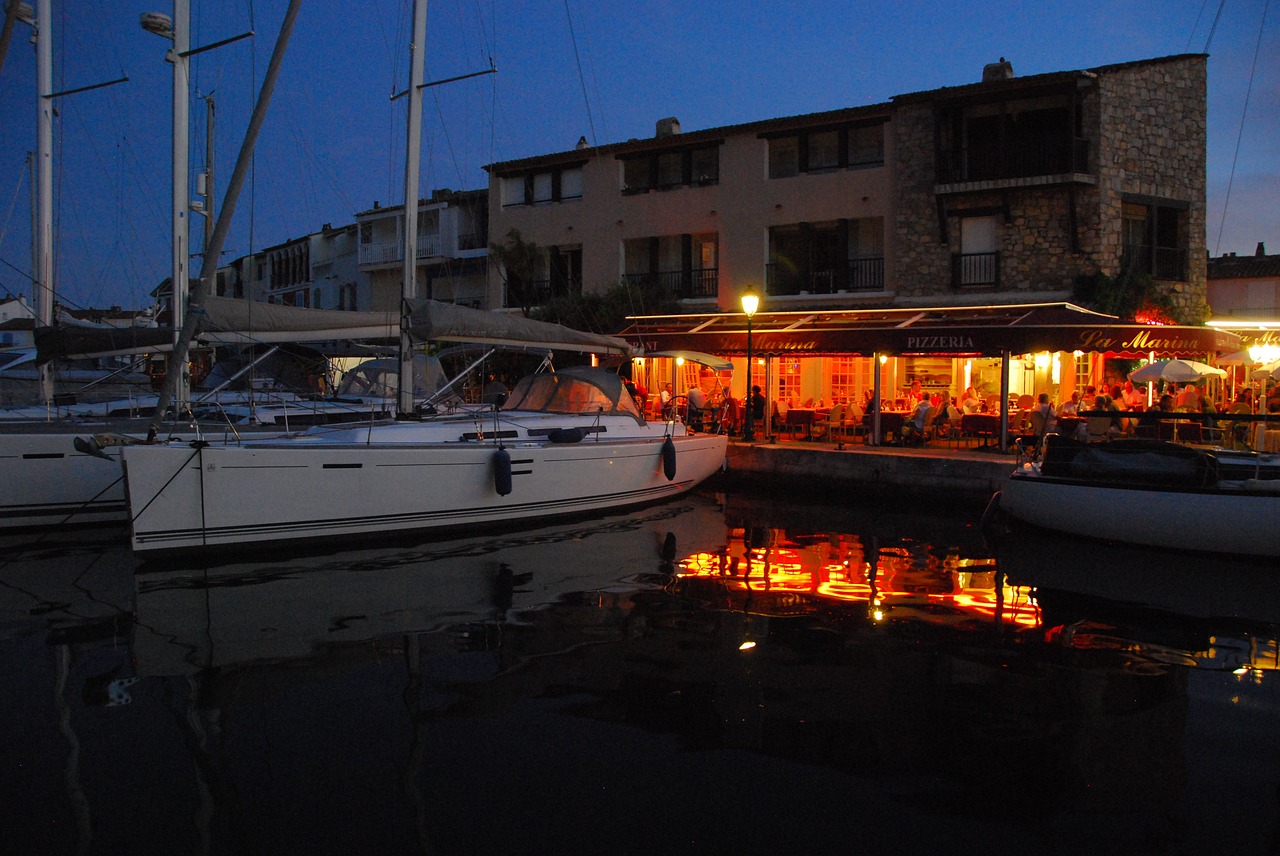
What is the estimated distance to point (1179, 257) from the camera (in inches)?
1016

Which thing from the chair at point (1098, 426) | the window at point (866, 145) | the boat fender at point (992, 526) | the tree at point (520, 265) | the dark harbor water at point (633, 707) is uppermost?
the window at point (866, 145)

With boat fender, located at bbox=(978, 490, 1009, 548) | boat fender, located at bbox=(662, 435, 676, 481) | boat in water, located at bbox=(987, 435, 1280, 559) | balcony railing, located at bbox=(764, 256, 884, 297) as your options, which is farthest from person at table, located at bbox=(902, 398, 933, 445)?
balcony railing, located at bbox=(764, 256, 884, 297)

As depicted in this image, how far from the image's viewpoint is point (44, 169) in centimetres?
1778

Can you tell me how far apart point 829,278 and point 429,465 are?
18.6m

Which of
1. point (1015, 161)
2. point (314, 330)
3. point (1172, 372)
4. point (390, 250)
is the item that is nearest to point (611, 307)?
point (1015, 161)

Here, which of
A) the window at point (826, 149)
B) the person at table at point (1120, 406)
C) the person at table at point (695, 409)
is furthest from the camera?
the window at point (826, 149)

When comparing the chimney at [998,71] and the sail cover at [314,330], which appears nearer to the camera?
the sail cover at [314,330]

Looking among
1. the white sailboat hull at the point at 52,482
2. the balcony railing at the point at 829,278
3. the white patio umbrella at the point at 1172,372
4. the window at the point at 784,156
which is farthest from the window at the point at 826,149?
the white sailboat hull at the point at 52,482

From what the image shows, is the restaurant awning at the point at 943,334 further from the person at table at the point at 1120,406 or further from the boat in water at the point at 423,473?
the boat in water at the point at 423,473

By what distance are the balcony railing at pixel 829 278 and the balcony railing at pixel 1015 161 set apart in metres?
3.21

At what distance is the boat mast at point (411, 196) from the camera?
566 inches

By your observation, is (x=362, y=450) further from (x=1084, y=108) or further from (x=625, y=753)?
(x=1084, y=108)

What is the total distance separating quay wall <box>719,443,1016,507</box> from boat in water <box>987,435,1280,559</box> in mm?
2809

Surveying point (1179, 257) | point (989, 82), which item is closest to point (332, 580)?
point (989, 82)
